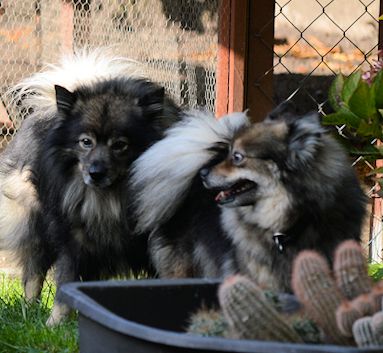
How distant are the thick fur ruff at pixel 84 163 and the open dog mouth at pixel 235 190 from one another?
77 cm

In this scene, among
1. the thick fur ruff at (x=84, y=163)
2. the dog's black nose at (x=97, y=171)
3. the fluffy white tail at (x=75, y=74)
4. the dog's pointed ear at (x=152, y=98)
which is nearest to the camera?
the dog's black nose at (x=97, y=171)

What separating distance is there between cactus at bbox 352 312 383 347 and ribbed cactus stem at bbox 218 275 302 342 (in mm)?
187

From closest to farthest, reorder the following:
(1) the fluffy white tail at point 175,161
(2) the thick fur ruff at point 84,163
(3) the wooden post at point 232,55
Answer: (1) the fluffy white tail at point 175,161
(2) the thick fur ruff at point 84,163
(3) the wooden post at point 232,55

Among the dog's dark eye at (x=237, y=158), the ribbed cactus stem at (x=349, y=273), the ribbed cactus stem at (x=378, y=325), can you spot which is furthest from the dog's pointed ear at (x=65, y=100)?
the ribbed cactus stem at (x=378, y=325)

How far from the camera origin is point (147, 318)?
8.46ft

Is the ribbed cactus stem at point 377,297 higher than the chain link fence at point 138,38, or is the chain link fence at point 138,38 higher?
the ribbed cactus stem at point 377,297

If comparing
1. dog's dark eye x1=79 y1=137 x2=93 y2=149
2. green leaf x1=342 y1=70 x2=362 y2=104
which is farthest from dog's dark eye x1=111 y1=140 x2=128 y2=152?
green leaf x1=342 y1=70 x2=362 y2=104

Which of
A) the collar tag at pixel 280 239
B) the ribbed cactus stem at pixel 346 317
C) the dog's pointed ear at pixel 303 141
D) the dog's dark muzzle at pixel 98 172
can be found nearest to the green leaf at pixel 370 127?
the dog's pointed ear at pixel 303 141

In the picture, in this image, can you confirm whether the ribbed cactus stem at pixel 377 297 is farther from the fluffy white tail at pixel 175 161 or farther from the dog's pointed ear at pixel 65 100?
the dog's pointed ear at pixel 65 100

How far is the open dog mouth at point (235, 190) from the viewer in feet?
11.7

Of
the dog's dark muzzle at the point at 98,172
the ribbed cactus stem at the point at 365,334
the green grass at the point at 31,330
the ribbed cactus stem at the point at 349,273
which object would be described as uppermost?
the ribbed cactus stem at the point at 365,334

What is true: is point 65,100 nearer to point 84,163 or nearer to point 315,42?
point 84,163

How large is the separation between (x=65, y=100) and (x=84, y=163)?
1.11 feet

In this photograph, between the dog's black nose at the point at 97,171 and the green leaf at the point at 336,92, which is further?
the dog's black nose at the point at 97,171
